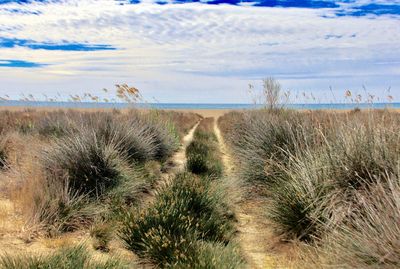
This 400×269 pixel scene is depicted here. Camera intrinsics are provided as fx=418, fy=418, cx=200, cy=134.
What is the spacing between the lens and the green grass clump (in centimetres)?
405

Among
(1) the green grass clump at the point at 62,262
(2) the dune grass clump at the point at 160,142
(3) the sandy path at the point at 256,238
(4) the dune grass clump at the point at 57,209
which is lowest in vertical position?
(2) the dune grass clump at the point at 160,142

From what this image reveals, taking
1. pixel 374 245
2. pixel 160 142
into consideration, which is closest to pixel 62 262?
pixel 374 245

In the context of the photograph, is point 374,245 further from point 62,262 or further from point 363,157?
point 62,262

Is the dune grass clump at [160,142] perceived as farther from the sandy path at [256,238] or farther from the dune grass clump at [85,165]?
the sandy path at [256,238]

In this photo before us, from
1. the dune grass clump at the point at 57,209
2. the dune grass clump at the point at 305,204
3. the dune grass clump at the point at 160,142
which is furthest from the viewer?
the dune grass clump at the point at 160,142

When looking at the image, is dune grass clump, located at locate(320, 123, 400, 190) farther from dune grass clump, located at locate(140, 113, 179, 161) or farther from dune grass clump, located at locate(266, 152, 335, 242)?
dune grass clump, located at locate(140, 113, 179, 161)

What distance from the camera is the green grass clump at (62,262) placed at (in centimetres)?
405

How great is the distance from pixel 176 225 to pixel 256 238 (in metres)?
1.58

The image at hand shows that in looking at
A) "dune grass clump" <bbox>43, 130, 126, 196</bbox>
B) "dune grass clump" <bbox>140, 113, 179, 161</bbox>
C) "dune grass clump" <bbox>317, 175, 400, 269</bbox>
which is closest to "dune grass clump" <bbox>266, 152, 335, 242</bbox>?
"dune grass clump" <bbox>317, 175, 400, 269</bbox>

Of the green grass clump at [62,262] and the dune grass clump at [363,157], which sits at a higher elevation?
the dune grass clump at [363,157]

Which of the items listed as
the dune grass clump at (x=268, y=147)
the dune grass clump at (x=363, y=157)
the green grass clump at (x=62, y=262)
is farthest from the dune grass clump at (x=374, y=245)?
the dune grass clump at (x=268, y=147)

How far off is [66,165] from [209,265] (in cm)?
489

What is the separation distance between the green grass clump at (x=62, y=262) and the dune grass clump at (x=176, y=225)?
0.51m

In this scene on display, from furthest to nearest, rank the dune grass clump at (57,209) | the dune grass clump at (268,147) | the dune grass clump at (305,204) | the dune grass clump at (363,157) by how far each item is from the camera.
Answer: the dune grass clump at (268,147) → the dune grass clump at (57,209) → the dune grass clump at (305,204) → the dune grass clump at (363,157)
